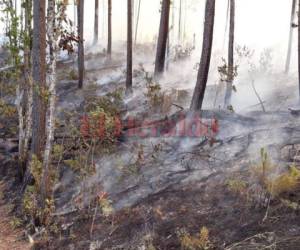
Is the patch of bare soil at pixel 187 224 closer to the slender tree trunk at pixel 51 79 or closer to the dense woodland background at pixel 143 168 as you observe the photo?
the dense woodland background at pixel 143 168

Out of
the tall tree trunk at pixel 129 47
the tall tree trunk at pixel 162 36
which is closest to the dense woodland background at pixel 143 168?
the tall tree trunk at pixel 129 47

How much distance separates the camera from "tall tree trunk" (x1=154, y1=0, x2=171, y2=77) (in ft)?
59.9

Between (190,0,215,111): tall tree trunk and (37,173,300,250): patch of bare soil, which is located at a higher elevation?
(190,0,215,111): tall tree trunk

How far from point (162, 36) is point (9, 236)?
11771mm

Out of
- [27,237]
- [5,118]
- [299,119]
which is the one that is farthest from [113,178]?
[5,118]

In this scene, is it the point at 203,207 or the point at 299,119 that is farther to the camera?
the point at 299,119

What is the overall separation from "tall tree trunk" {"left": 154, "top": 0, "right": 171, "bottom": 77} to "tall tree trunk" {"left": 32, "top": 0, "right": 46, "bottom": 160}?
29.3 feet

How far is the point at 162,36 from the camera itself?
741 inches

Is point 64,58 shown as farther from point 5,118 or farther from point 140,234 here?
point 140,234

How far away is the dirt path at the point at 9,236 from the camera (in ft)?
31.1

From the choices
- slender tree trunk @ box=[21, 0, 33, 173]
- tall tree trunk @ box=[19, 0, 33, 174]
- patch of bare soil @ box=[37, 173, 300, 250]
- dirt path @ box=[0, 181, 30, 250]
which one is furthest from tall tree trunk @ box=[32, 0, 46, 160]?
patch of bare soil @ box=[37, 173, 300, 250]

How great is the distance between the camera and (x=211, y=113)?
1258cm

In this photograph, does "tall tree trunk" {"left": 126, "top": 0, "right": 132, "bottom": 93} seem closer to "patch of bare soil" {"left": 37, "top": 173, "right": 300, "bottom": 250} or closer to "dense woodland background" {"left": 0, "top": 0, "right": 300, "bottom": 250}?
"dense woodland background" {"left": 0, "top": 0, "right": 300, "bottom": 250}

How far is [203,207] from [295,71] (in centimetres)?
1489
